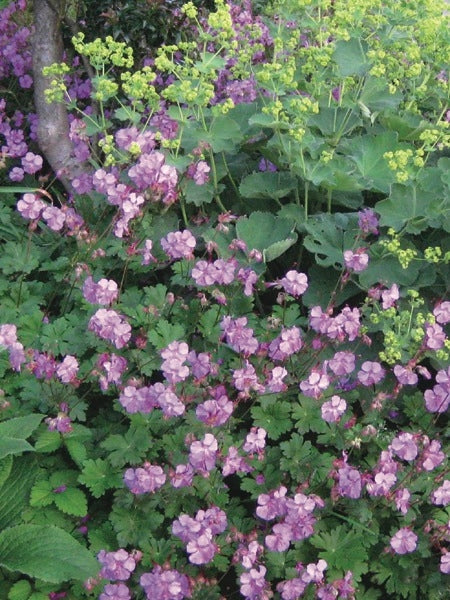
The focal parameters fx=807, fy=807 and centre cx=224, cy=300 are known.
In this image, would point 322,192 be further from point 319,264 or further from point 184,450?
point 184,450

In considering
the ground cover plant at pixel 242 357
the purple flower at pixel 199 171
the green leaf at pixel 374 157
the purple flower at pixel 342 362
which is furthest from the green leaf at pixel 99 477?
the green leaf at pixel 374 157

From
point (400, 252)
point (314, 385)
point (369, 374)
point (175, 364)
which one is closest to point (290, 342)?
point (314, 385)

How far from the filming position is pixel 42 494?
2252mm

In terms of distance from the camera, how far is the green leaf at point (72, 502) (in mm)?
2195

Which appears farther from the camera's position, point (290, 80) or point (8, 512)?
point (290, 80)

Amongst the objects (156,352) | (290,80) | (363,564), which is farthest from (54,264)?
(363,564)

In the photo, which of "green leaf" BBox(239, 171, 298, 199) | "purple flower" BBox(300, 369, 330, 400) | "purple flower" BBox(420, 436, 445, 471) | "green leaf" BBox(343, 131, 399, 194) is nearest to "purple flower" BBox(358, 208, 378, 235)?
"green leaf" BBox(343, 131, 399, 194)

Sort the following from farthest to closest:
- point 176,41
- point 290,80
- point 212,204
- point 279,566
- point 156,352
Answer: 1. point 176,41
2. point 212,204
3. point 290,80
4. point 156,352
5. point 279,566

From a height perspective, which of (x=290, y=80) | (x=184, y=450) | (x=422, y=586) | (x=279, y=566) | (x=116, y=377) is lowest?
(x=422, y=586)

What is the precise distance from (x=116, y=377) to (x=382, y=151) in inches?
55.4

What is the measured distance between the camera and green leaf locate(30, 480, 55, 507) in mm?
2229

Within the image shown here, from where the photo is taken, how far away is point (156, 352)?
99.3 inches

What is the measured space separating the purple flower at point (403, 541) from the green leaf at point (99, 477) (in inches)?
30.2

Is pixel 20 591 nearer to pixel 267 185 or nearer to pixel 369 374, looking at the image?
pixel 369 374
